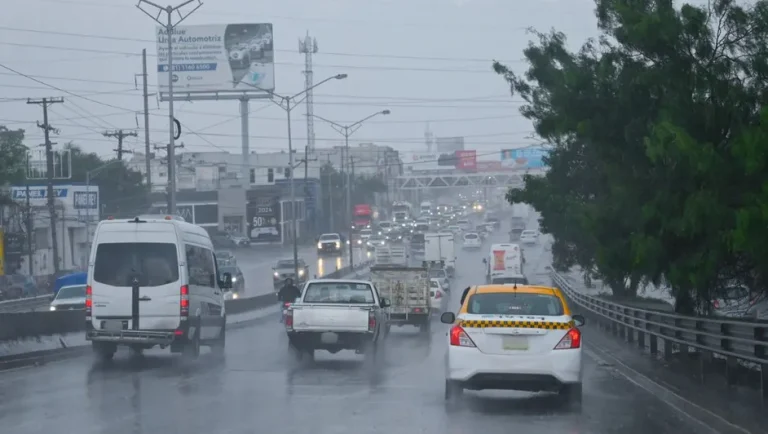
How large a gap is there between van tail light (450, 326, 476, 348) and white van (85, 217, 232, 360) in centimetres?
830

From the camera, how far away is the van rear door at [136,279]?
22.2 metres

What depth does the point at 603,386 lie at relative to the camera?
19.1 meters

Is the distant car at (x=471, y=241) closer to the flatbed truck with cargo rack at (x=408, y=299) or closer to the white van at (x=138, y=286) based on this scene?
the flatbed truck with cargo rack at (x=408, y=299)

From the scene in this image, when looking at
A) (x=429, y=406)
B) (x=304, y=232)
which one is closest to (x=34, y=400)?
(x=429, y=406)

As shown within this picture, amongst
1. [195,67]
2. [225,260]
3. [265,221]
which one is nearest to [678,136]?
[225,260]

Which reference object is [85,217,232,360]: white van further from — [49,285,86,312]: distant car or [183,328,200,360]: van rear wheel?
[49,285,86,312]: distant car

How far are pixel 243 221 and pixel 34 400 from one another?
10498 cm

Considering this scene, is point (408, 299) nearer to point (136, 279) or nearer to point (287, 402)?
point (136, 279)

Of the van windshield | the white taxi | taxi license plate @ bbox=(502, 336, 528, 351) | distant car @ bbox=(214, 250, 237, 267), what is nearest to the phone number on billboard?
distant car @ bbox=(214, 250, 237, 267)

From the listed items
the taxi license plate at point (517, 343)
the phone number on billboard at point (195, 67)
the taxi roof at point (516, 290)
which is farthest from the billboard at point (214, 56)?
the taxi license plate at point (517, 343)

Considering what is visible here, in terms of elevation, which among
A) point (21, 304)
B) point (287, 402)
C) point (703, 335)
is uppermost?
point (703, 335)

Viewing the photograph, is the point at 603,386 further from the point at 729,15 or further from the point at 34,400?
the point at 34,400

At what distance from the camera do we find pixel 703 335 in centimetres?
1823

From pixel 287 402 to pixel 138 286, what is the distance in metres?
7.14
